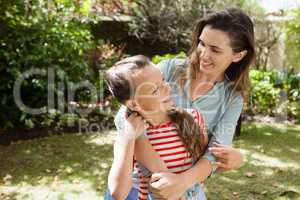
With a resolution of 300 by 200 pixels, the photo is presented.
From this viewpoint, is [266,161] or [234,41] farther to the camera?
[266,161]

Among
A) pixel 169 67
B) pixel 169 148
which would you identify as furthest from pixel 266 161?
pixel 169 148

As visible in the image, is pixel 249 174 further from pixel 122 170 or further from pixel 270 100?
pixel 270 100

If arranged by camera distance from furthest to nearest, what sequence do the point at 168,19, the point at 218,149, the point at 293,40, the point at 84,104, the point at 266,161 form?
the point at 293,40
the point at 168,19
the point at 84,104
the point at 266,161
the point at 218,149

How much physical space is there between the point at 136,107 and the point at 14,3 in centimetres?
550

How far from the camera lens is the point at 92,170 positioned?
520 centimetres

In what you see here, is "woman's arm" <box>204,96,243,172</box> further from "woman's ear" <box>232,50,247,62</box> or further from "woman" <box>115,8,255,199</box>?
"woman's ear" <box>232,50,247,62</box>

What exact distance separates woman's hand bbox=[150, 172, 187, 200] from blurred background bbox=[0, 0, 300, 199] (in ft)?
9.54

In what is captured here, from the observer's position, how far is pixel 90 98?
7.93m

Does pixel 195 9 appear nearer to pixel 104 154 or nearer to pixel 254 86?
pixel 254 86

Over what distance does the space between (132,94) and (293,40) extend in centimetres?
965

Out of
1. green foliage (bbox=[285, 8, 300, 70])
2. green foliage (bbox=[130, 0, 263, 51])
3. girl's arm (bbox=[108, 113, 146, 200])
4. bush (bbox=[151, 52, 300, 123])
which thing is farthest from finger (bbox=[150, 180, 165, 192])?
green foliage (bbox=[285, 8, 300, 70])

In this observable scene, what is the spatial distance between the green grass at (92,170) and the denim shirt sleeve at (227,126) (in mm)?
2688

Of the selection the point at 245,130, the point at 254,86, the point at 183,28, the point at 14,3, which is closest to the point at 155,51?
the point at 183,28

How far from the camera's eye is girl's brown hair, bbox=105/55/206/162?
5.35 feet
